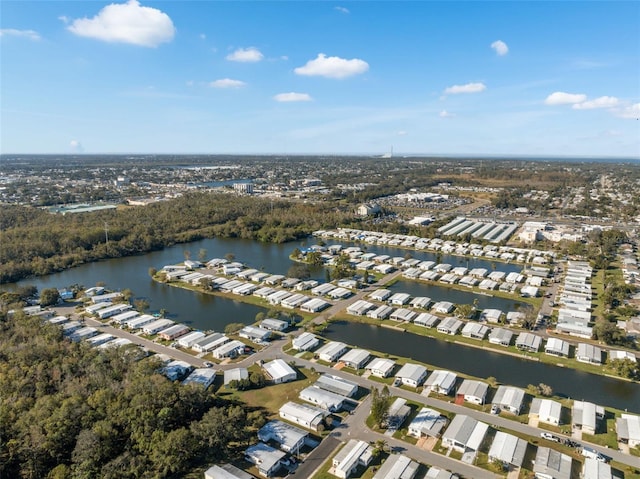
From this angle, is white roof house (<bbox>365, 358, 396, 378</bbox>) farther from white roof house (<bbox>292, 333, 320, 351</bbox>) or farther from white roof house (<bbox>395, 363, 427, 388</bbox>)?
white roof house (<bbox>292, 333, 320, 351</bbox>)

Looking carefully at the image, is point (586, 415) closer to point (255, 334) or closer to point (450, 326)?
point (450, 326)

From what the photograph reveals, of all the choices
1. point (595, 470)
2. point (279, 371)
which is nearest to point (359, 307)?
point (279, 371)

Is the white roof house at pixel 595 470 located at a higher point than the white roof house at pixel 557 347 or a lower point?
lower

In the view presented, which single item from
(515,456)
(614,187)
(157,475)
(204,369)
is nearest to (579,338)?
(515,456)

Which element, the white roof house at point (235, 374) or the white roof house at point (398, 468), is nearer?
the white roof house at point (398, 468)

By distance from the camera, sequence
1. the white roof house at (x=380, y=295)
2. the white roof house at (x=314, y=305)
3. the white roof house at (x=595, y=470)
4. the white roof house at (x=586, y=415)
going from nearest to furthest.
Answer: the white roof house at (x=595, y=470) < the white roof house at (x=586, y=415) < the white roof house at (x=314, y=305) < the white roof house at (x=380, y=295)

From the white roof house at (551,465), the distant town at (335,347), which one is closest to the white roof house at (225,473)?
the distant town at (335,347)

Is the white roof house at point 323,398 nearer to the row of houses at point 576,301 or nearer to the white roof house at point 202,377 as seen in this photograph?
the white roof house at point 202,377
